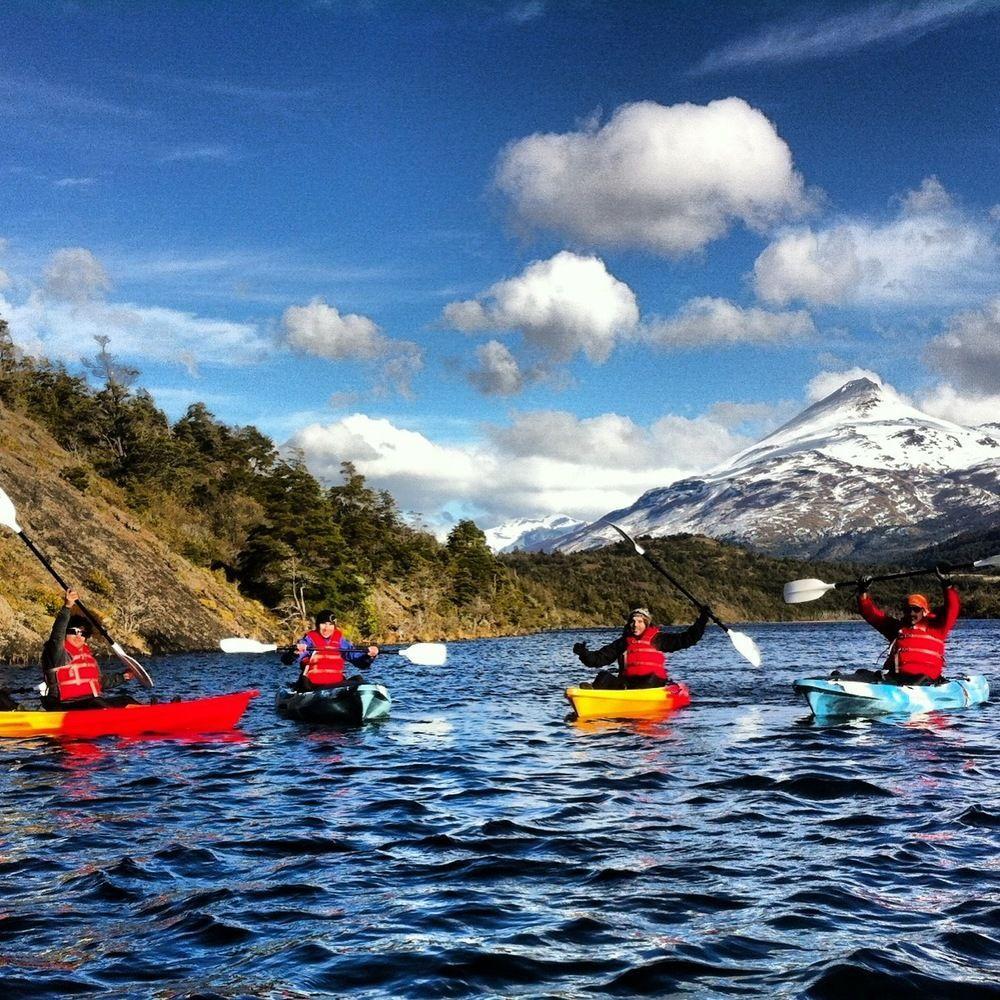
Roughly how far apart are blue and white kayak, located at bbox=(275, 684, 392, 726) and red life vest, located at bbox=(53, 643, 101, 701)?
361 cm

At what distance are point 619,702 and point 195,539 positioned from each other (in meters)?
51.3

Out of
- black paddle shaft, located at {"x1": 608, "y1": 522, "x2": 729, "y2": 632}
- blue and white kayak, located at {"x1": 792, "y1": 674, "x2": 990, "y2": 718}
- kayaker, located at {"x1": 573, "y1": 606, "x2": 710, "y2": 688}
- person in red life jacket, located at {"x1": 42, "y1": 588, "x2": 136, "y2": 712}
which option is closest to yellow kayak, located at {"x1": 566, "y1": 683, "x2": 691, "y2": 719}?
kayaker, located at {"x1": 573, "y1": 606, "x2": 710, "y2": 688}

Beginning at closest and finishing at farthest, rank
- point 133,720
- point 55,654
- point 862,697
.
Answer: point 55,654 → point 133,720 → point 862,697

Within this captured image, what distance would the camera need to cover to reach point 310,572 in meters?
66.4

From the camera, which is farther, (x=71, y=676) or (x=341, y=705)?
(x=341, y=705)

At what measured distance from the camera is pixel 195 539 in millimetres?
64188

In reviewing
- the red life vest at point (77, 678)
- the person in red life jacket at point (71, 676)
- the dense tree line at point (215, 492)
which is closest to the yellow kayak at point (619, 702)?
the person in red life jacket at point (71, 676)

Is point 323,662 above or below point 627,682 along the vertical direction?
above

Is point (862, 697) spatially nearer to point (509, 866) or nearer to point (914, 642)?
point (914, 642)

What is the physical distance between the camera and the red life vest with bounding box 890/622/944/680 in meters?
17.9

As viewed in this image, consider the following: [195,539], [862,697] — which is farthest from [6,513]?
[195,539]

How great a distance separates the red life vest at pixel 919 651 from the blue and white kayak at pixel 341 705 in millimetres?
9607

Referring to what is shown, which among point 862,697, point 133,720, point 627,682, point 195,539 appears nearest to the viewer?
point 133,720

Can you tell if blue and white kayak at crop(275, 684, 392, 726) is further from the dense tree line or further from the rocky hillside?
the dense tree line
